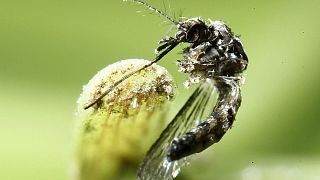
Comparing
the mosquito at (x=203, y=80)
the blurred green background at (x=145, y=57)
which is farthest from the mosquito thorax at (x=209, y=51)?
the blurred green background at (x=145, y=57)

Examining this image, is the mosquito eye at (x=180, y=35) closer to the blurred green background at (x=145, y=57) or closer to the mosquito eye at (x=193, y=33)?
the mosquito eye at (x=193, y=33)

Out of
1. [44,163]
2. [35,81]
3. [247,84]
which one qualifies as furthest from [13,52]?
[247,84]

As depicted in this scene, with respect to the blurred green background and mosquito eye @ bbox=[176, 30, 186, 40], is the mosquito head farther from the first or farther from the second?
the blurred green background

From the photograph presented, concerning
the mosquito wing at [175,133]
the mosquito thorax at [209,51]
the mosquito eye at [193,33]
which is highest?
the mosquito eye at [193,33]

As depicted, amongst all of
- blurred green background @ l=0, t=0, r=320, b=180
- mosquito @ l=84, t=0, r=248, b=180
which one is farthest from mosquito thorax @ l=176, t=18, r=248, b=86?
blurred green background @ l=0, t=0, r=320, b=180

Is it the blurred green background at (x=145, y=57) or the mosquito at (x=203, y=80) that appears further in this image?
the blurred green background at (x=145, y=57)

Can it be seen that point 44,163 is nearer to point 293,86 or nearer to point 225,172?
point 225,172

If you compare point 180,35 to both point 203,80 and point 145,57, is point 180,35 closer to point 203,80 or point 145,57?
point 203,80
